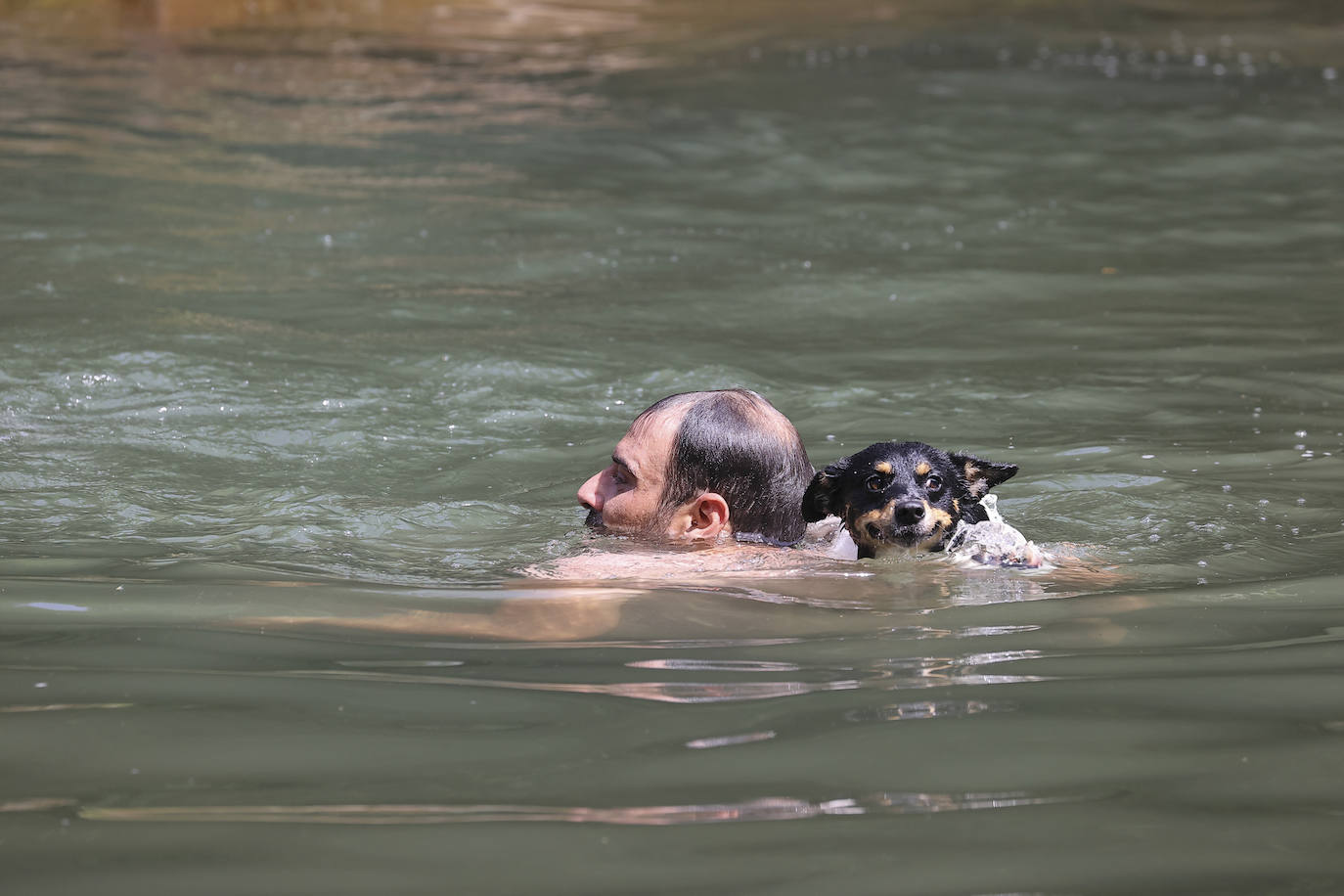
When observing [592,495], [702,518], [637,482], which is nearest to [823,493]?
[702,518]

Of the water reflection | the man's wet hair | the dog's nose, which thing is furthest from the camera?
the man's wet hair

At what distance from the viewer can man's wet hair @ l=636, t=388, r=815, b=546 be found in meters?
4.65

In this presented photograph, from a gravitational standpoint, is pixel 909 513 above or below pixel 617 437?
above

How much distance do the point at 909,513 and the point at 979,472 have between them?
344 mm

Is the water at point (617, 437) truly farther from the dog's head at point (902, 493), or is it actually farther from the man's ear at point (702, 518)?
the man's ear at point (702, 518)

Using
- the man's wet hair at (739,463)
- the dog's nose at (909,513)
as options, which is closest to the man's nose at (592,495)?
the man's wet hair at (739,463)

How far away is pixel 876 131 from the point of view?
12.8 meters

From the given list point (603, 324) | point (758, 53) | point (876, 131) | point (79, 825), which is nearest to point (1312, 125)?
point (876, 131)

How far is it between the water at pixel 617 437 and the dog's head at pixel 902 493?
0.41 ft

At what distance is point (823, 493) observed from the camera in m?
4.55

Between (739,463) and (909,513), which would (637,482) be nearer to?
(739,463)

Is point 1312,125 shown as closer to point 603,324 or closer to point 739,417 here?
point 603,324

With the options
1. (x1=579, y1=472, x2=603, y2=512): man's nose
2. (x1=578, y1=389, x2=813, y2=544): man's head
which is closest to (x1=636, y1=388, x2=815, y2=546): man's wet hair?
(x1=578, y1=389, x2=813, y2=544): man's head

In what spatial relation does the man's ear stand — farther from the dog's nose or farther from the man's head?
the dog's nose
